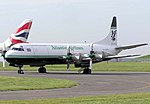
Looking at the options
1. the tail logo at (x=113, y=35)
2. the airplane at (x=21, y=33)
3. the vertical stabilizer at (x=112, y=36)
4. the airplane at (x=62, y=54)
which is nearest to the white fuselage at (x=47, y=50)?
the airplane at (x=62, y=54)

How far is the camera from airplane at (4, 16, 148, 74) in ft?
165

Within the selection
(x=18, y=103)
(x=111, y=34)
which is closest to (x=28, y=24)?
(x=111, y=34)

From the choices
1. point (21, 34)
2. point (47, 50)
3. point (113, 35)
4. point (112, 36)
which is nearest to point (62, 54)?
point (47, 50)

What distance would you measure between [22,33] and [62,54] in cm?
1743

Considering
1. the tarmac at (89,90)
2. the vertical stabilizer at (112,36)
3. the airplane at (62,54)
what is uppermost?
the vertical stabilizer at (112,36)

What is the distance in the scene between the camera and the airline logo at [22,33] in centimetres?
6785

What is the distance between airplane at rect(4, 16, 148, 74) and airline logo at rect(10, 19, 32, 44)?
15108 mm

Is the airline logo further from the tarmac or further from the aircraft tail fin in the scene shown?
the tarmac

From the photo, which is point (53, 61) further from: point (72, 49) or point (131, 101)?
point (131, 101)

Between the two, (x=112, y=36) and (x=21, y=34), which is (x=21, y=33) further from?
(x=112, y=36)

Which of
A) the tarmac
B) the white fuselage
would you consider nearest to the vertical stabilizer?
the white fuselage

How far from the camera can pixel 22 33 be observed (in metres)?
68.4

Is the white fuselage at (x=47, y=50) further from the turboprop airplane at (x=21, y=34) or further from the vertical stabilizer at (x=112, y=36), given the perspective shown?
the turboprop airplane at (x=21, y=34)

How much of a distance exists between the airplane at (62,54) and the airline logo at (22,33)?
1511 cm
